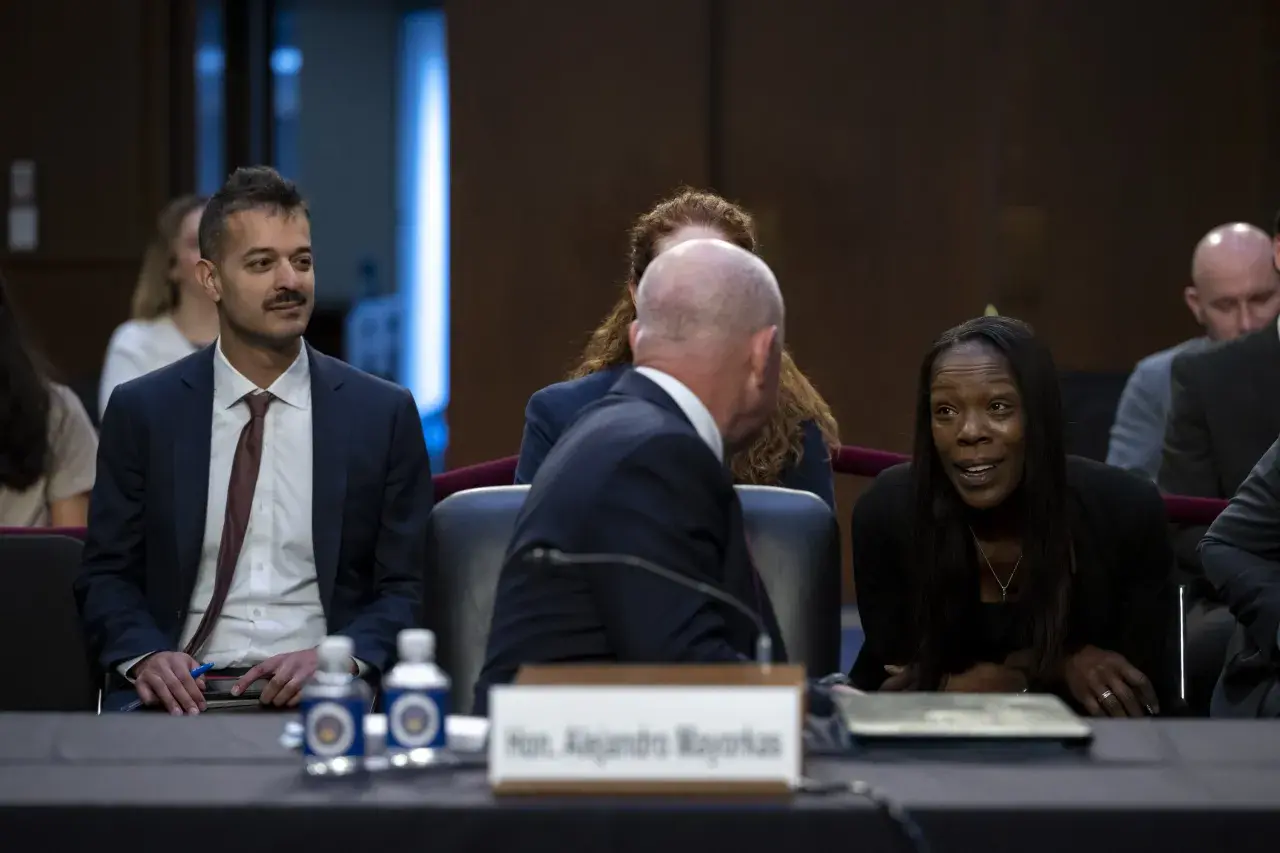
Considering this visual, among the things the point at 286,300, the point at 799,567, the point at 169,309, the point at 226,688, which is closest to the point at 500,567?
the point at 799,567

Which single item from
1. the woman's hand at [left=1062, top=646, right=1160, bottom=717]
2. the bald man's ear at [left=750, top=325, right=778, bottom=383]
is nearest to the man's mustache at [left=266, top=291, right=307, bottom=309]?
the bald man's ear at [left=750, top=325, right=778, bottom=383]

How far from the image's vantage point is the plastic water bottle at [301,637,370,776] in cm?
180

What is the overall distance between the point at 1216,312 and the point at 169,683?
2973 millimetres

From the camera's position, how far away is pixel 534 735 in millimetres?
1665

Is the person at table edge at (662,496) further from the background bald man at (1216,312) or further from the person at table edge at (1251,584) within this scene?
the background bald man at (1216,312)

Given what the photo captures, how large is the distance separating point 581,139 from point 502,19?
48 cm

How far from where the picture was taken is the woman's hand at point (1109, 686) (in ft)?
8.91

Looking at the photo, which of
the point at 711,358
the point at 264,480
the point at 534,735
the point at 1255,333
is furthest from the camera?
the point at 1255,333

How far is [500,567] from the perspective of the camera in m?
2.44

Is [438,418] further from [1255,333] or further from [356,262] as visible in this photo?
[1255,333]

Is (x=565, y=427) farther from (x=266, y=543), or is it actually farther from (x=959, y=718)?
(x=959, y=718)

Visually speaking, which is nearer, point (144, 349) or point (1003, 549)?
point (1003, 549)

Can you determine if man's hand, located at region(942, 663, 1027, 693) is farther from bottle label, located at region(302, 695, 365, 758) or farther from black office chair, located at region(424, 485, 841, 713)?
bottle label, located at region(302, 695, 365, 758)

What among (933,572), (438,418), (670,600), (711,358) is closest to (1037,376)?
(933,572)
